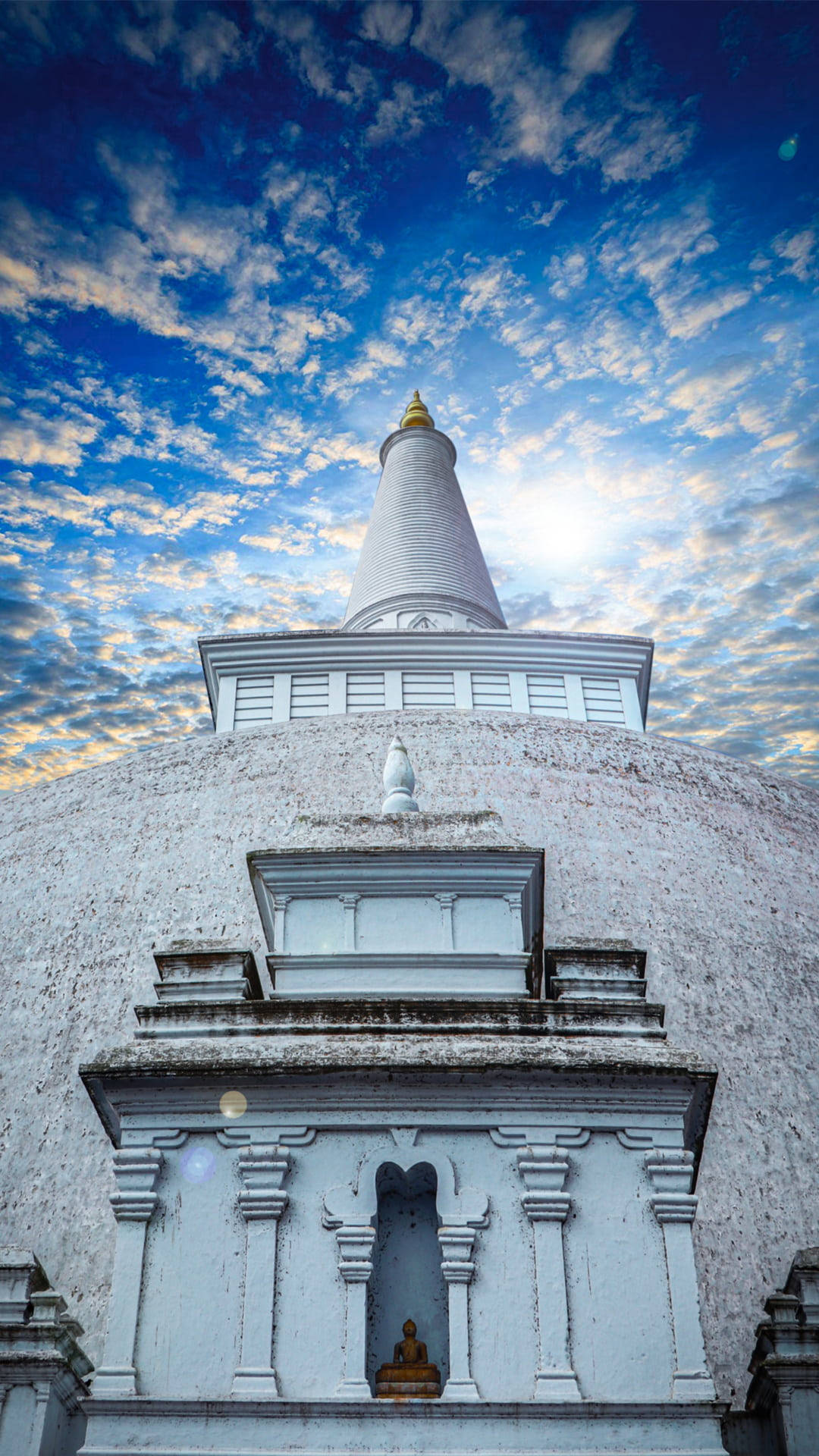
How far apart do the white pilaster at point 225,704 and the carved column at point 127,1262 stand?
12.9m

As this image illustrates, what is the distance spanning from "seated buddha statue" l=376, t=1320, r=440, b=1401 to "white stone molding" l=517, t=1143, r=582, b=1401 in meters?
0.52

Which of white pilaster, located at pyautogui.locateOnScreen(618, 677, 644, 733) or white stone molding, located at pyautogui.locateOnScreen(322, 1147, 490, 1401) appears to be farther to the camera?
white pilaster, located at pyautogui.locateOnScreen(618, 677, 644, 733)

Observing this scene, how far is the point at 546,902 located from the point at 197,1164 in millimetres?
5922

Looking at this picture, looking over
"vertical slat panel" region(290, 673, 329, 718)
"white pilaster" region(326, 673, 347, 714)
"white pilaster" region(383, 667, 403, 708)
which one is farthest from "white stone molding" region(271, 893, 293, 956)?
"vertical slat panel" region(290, 673, 329, 718)

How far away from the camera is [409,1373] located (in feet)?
16.5

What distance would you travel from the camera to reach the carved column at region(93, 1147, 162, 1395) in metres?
4.86

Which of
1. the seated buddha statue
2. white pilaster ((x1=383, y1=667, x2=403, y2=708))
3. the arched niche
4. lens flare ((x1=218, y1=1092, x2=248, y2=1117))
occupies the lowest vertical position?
the seated buddha statue

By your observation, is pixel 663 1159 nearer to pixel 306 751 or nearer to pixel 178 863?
pixel 178 863

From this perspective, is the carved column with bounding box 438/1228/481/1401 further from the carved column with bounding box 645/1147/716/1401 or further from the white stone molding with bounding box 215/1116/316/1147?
the carved column with bounding box 645/1147/716/1401

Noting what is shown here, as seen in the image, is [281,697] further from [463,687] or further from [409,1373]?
[409,1373]

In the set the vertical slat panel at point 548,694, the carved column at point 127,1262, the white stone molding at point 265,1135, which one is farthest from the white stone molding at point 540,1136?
the vertical slat panel at point 548,694

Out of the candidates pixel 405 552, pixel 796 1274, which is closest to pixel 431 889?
pixel 796 1274

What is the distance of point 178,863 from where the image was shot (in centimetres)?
1136

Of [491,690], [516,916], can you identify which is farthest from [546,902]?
[491,690]
